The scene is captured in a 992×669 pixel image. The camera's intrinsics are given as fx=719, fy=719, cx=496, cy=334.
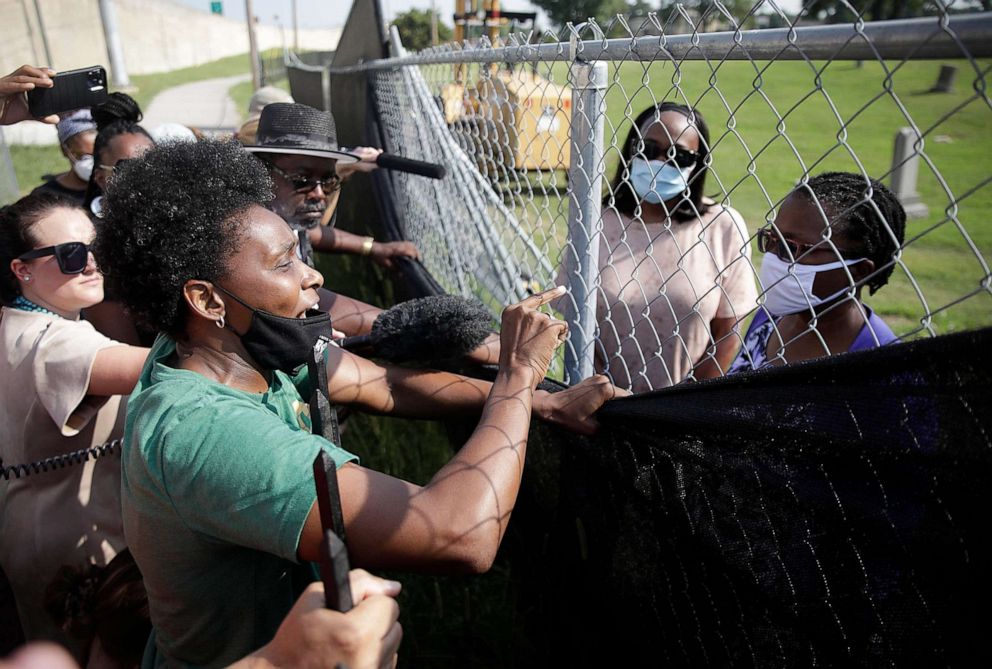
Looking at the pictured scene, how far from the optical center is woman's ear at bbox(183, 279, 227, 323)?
5.31 ft

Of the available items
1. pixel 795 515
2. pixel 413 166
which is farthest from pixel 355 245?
pixel 795 515

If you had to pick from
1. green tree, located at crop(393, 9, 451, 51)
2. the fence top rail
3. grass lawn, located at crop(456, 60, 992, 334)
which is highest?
the fence top rail

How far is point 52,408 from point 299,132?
5.41 ft

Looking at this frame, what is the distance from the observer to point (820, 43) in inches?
50.6

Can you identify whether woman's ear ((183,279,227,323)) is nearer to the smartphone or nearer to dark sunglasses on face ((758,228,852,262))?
dark sunglasses on face ((758,228,852,262))

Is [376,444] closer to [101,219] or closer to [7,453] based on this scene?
[7,453]

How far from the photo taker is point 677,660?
1688mm

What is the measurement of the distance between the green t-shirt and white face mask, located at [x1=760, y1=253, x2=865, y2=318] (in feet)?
4.25

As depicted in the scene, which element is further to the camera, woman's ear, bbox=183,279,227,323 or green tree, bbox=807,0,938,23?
woman's ear, bbox=183,279,227,323

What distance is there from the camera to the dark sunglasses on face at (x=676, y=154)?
240 cm

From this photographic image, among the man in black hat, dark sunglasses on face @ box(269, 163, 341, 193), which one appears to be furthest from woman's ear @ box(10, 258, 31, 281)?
dark sunglasses on face @ box(269, 163, 341, 193)

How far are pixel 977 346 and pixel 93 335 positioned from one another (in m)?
2.27

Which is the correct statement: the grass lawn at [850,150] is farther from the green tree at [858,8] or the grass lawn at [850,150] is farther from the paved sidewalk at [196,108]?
the paved sidewalk at [196,108]

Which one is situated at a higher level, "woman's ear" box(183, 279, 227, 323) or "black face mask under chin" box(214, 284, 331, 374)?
"woman's ear" box(183, 279, 227, 323)
